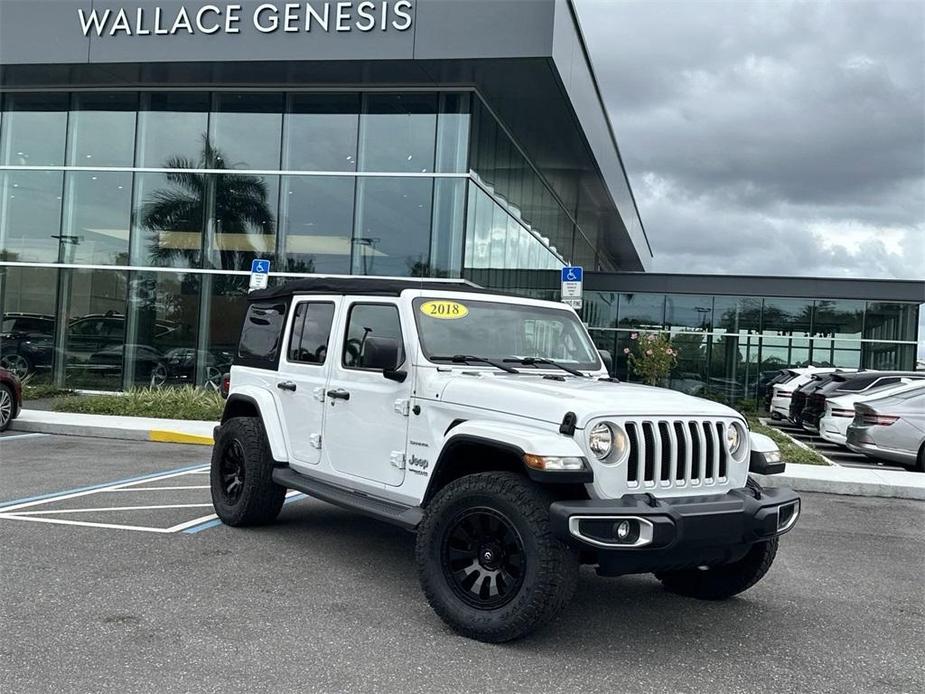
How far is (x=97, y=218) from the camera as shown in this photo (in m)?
19.5

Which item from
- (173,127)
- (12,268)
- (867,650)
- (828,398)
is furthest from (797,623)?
(12,268)

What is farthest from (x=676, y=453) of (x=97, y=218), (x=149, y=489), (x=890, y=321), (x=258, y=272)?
(x=890, y=321)

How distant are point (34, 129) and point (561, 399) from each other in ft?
65.8

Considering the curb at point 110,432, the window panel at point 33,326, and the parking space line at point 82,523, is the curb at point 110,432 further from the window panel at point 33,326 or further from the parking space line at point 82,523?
the window panel at point 33,326

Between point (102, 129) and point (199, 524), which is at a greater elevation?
point (102, 129)

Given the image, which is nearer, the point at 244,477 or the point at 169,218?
the point at 244,477

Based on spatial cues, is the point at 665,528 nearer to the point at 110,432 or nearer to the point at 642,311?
the point at 110,432

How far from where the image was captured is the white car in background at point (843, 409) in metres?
12.8

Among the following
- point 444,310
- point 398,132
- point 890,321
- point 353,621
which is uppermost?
point 398,132

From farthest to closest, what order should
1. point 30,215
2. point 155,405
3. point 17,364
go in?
point 30,215 < point 17,364 < point 155,405

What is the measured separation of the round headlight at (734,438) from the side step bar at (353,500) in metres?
1.89

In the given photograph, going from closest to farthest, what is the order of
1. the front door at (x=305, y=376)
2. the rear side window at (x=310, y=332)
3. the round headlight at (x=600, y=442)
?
the round headlight at (x=600, y=442)
the front door at (x=305, y=376)
the rear side window at (x=310, y=332)

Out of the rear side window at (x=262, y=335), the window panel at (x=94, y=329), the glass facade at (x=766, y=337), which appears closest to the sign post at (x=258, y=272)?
the rear side window at (x=262, y=335)

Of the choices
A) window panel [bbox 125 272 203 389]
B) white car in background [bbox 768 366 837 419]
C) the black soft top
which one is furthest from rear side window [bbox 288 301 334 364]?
white car in background [bbox 768 366 837 419]
